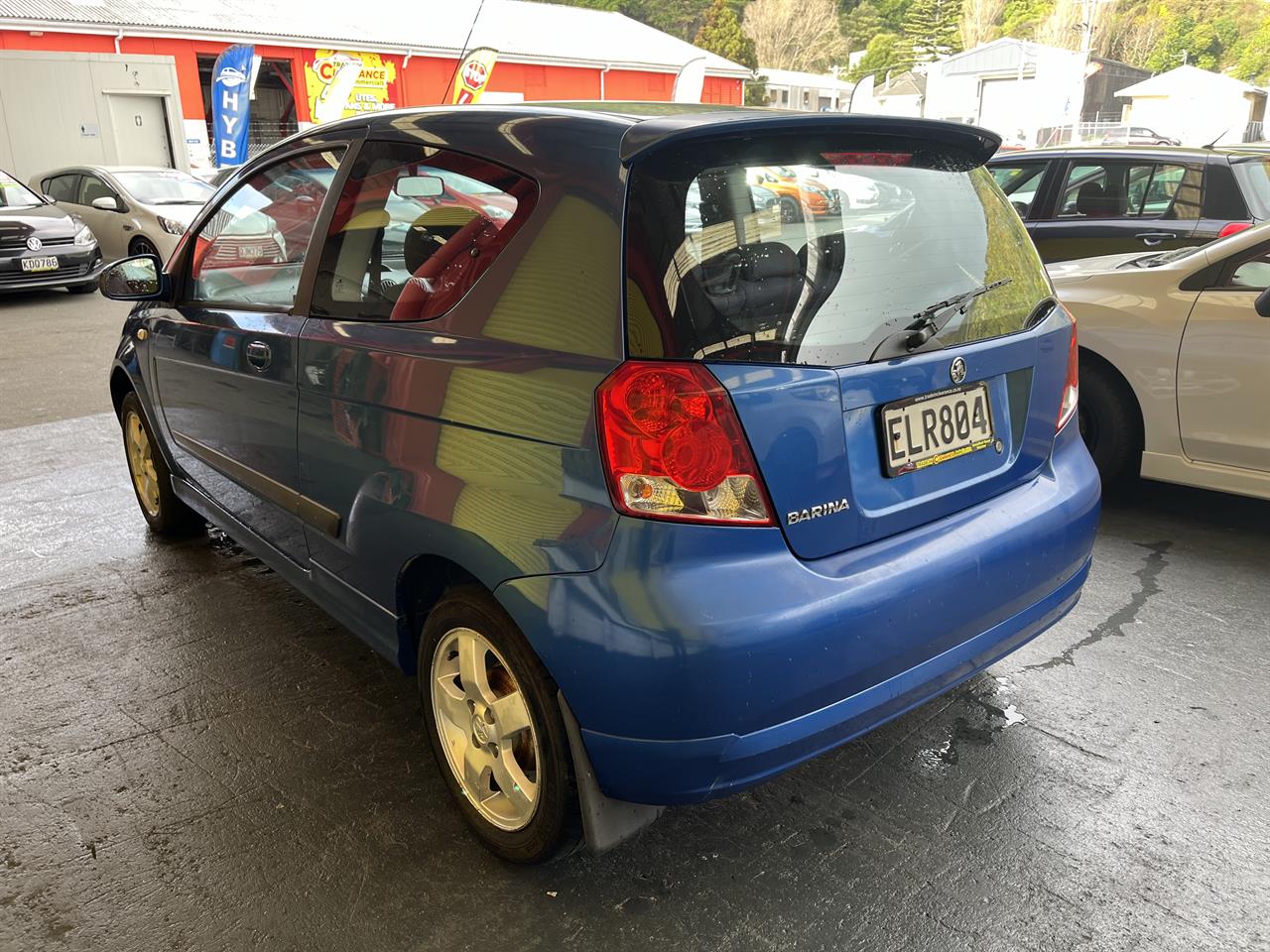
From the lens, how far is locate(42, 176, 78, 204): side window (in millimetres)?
14352

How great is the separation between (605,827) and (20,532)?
361 centimetres

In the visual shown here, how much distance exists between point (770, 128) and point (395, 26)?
31.5m

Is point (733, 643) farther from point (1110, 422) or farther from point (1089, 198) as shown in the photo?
point (1089, 198)

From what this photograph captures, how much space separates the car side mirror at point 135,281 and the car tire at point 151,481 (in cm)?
64

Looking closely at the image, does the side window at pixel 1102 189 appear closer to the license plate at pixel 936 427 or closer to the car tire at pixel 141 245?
the license plate at pixel 936 427

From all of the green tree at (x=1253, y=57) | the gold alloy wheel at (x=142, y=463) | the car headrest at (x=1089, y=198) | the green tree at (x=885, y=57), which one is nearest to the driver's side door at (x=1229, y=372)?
the car headrest at (x=1089, y=198)

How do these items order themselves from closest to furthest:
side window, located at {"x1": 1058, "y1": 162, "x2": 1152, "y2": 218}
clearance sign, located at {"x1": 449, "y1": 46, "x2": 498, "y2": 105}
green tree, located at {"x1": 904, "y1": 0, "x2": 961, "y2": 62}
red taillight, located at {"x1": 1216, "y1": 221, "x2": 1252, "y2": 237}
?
red taillight, located at {"x1": 1216, "y1": 221, "x2": 1252, "y2": 237}
side window, located at {"x1": 1058, "y1": 162, "x2": 1152, "y2": 218}
clearance sign, located at {"x1": 449, "y1": 46, "x2": 498, "y2": 105}
green tree, located at {"x1": 904, "y1": 0, "x2": 961, "y2": 62}

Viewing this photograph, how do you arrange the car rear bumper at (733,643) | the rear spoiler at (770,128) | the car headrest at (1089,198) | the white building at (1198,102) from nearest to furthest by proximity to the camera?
the car rear bumper at (733,643) < the rear spoiler at (770,128) < the car headrest at (1089,198) < the white building at (1198,102)

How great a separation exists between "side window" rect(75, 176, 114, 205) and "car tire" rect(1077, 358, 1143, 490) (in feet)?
43.8

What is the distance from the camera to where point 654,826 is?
241 centimetres

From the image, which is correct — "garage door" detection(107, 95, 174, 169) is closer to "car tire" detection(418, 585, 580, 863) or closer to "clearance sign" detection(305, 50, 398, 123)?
"clearance sign" detection(305, 50, 398, 123)

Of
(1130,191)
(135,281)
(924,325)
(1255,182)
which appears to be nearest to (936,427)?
(924,325)

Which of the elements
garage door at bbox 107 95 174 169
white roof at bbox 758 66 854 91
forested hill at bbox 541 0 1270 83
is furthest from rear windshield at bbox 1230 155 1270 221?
forested hill at bbox 541 0 1270 83

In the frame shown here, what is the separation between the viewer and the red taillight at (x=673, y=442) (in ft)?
6.00
